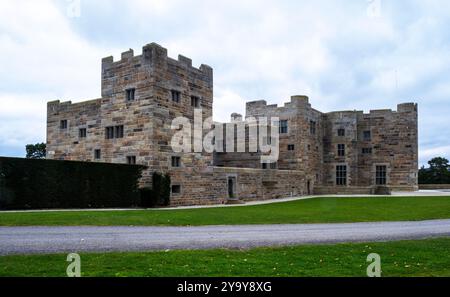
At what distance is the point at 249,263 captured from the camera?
808 cm

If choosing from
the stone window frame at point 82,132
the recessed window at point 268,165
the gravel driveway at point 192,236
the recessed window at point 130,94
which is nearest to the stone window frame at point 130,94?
the recessed window at point 130,94

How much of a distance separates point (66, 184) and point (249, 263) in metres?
17.2

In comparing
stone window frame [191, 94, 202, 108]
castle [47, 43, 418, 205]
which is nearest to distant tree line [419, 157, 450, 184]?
castle [47, 43, 418, 205]

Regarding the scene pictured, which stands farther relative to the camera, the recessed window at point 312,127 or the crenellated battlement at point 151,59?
the recessed window at point 312,127

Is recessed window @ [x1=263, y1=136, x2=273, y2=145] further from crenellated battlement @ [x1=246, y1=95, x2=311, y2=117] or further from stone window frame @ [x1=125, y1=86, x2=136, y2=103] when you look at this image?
stone window frame @ [x1=125, y1=86, x2=136, y2=103]

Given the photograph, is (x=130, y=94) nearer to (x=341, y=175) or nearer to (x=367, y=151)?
(x=341, y=175)

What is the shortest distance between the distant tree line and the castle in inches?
832

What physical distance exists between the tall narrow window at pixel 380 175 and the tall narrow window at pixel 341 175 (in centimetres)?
353

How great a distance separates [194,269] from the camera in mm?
7469

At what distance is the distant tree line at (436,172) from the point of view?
61.3 meters

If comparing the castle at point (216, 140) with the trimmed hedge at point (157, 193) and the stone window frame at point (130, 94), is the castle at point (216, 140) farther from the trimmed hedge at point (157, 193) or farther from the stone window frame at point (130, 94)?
the trimmed hedge at point (157, 193)
